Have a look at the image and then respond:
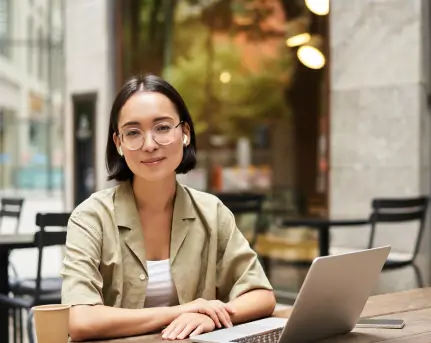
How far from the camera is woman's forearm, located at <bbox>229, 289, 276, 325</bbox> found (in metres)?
1.90

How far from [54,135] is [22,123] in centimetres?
127

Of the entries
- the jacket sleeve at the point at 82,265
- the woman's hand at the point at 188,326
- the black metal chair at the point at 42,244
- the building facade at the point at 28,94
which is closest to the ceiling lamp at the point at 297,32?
the black metal chair at the point at 42,244

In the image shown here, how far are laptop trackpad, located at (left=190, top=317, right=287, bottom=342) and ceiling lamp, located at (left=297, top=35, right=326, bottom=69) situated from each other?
600 centimetres

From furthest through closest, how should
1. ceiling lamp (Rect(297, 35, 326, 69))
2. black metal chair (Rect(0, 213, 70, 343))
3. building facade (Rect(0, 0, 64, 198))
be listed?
building facade (Rect(0, 0, 64, 198)), ceiling lamp (Rect(297, 35, 326, 69)), black metal chair (Rect(0, 213, 70, 343))

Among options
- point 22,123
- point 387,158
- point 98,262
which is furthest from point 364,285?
point 22,123

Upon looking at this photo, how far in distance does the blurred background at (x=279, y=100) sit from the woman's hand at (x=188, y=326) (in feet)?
14.3

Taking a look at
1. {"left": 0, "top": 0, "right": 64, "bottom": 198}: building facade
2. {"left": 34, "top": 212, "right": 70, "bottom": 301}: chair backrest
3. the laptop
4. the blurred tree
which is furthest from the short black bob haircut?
{"left": 0, "top": 0, "right": 64, "bottom": 198}: building facade

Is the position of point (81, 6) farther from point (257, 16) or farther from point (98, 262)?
point (98, 262)

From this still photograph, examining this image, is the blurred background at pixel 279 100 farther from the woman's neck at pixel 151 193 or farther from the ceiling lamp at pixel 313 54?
the woman's neck at pixel 151 193

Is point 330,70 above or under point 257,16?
under

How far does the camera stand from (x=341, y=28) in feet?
22.8

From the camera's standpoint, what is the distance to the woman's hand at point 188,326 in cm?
169

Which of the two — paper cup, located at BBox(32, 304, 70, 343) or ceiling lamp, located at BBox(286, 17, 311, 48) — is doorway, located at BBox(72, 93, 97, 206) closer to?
ceiling lamp, located at BBox(286, 17, 311, 48)

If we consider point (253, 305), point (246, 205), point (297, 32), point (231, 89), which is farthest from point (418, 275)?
point (231, 89)
